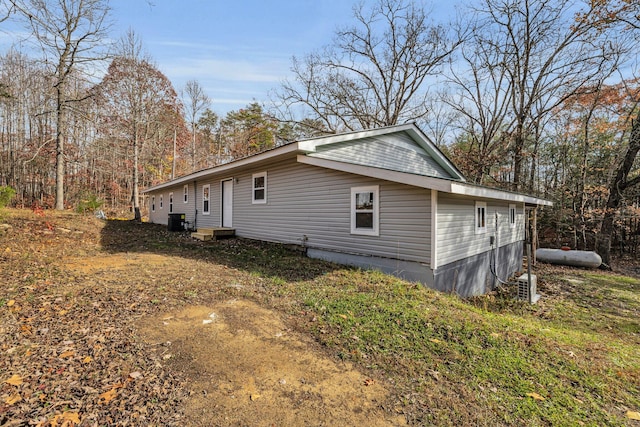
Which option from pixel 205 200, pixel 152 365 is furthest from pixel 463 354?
pixel 205 200

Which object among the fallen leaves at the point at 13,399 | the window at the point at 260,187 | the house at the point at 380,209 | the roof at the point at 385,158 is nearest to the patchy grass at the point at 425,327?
the house at the point at 380,209

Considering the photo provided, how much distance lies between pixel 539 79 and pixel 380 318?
59.1 feet

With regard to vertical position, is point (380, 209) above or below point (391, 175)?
below

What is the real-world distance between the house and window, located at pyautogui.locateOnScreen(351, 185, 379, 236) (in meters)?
0.02

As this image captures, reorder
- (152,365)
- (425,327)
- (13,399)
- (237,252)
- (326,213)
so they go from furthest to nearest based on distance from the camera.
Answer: (237,252) → (326,213) → (425,327) → (152,365) → (13,399)

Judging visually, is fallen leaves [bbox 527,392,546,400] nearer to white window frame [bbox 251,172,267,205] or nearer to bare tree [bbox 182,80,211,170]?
white window frame [bbox 251,172,267,205]

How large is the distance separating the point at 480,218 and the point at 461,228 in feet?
5.38

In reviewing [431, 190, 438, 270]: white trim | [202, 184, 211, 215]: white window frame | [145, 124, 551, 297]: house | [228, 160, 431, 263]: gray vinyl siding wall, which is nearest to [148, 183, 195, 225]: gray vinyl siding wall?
[202, 184, 211, 215]: white window frame

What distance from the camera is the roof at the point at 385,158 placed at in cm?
613

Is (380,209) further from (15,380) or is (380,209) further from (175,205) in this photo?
(175,205)

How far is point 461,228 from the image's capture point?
23.9 feet

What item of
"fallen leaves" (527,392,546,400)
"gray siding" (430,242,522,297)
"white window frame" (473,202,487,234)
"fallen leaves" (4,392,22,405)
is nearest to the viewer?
"fallen leaves" (4,392,22,405)

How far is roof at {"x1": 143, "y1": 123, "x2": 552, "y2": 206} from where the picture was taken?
613 centimetres

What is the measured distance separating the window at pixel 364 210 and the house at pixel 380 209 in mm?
25
